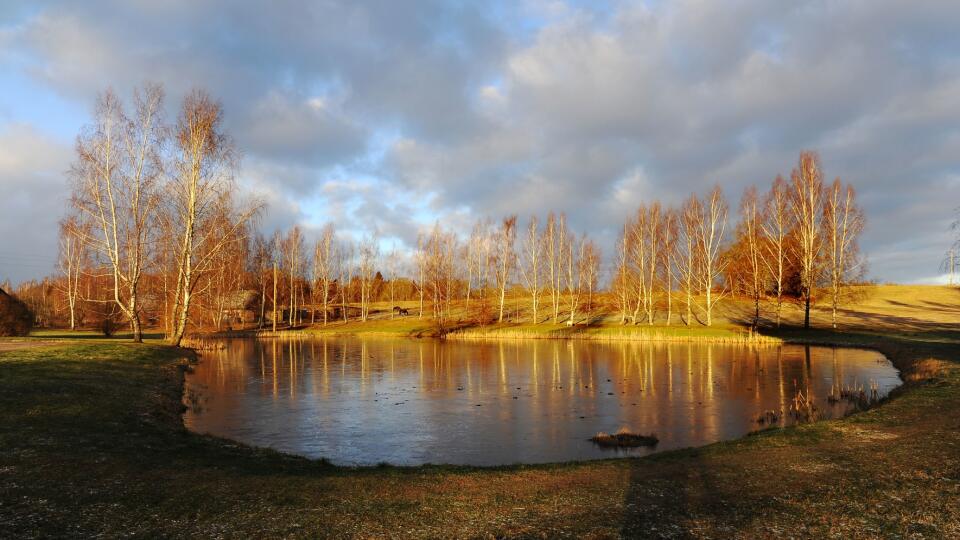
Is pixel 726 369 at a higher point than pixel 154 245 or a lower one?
lower

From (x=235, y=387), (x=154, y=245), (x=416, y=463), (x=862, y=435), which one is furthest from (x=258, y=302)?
(x=862, y=435)

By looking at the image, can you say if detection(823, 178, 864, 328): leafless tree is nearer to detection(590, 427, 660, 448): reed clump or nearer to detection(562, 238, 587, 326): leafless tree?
detection(562, 238, 587, 326): leafless tree

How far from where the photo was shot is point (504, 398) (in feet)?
81.7

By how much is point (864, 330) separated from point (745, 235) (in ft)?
53.8

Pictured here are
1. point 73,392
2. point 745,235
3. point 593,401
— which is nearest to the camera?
point 73,392

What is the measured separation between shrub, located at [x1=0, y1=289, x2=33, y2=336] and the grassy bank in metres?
32.6

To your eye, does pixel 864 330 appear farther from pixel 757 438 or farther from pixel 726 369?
pixel 757 438

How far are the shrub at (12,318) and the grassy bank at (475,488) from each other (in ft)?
107

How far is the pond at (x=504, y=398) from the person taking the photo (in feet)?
54.5

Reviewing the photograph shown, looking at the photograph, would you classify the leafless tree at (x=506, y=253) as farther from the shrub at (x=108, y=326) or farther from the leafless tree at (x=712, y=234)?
the shrub at (x=108, y=326)

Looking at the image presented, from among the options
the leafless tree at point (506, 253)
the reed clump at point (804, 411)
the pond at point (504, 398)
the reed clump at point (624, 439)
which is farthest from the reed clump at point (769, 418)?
the leafless tree at point (506, 253)

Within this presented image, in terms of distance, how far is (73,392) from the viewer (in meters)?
17.7

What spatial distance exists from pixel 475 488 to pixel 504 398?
49.0 ft

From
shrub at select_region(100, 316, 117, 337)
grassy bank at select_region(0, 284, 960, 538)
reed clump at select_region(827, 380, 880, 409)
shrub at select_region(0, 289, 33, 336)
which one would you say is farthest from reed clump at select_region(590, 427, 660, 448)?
shrub at select_region(100, 316, 117, 337)
